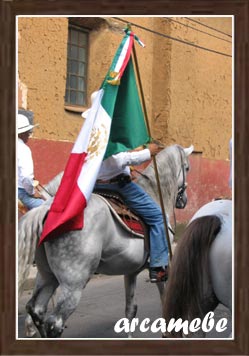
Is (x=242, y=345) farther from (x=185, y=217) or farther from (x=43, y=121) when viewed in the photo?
(x=43, y=121)

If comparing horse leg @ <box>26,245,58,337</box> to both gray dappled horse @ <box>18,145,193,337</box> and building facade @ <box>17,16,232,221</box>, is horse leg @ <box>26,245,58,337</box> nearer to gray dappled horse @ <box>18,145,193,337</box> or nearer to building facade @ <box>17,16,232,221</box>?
gray dappled horse @ <box>18,145,193,337</box>

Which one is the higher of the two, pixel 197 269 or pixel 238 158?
pixel 238 158

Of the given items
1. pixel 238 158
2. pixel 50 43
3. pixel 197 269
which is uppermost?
pixel 50 43

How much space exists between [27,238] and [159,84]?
340 cm

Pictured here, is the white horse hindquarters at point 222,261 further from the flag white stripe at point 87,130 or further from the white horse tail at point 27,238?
the white horse tail at point 27,238

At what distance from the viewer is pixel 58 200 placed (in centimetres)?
382

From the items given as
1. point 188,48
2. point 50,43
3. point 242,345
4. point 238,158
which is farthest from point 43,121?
point 242,345

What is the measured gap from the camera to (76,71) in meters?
5.89

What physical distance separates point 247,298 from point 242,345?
0.33 metres

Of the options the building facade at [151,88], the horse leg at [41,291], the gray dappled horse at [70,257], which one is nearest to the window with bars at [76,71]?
the building facade at [151,88]

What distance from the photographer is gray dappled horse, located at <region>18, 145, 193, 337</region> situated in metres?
3.82

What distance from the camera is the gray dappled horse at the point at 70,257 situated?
12.5ft

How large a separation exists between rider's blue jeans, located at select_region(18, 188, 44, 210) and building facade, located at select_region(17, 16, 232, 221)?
2.49 feet

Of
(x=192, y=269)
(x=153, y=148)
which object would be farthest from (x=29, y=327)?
(x=153, y=148)
